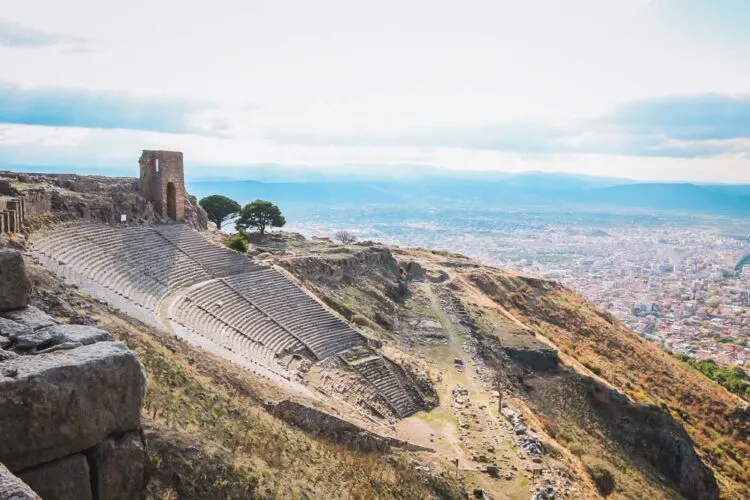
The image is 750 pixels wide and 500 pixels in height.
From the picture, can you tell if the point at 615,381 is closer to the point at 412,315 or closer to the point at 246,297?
the point at 412,315

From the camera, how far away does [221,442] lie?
11406 mm

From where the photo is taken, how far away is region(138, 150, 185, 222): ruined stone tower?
1359 inches

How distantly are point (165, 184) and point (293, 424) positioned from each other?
70.7 feet

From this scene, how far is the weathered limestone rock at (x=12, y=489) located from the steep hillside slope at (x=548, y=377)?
16049 millimetres

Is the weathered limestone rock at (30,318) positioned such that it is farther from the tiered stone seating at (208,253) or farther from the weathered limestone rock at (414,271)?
the weathered limestone rock at (414,271)

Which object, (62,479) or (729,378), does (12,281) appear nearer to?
(62,479)

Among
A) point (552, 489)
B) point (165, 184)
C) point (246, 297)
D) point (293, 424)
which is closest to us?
point (293, 424)

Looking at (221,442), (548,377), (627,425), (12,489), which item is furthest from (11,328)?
(627,425)

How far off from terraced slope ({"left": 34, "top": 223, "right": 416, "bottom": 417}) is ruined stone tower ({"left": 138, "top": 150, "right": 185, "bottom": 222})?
280 centimetres

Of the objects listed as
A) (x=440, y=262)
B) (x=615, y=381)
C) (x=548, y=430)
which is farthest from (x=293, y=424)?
(x=440, y=262)

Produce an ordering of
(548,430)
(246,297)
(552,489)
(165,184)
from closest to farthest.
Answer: (552,489) → (548,430) → (246,297) → (165,184)

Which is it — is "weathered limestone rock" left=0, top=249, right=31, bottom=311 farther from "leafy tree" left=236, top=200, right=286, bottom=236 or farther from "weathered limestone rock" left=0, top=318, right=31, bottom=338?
"leafy tree" left=236, top=200, right=286, bottom=236

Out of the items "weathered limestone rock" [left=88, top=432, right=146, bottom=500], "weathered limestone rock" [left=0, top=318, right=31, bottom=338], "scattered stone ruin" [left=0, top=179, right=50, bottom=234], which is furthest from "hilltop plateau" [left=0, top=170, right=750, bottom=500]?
"weathered limestone rock" [left=88, top=432, right=146, bottom=500]

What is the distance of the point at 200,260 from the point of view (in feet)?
99.3
